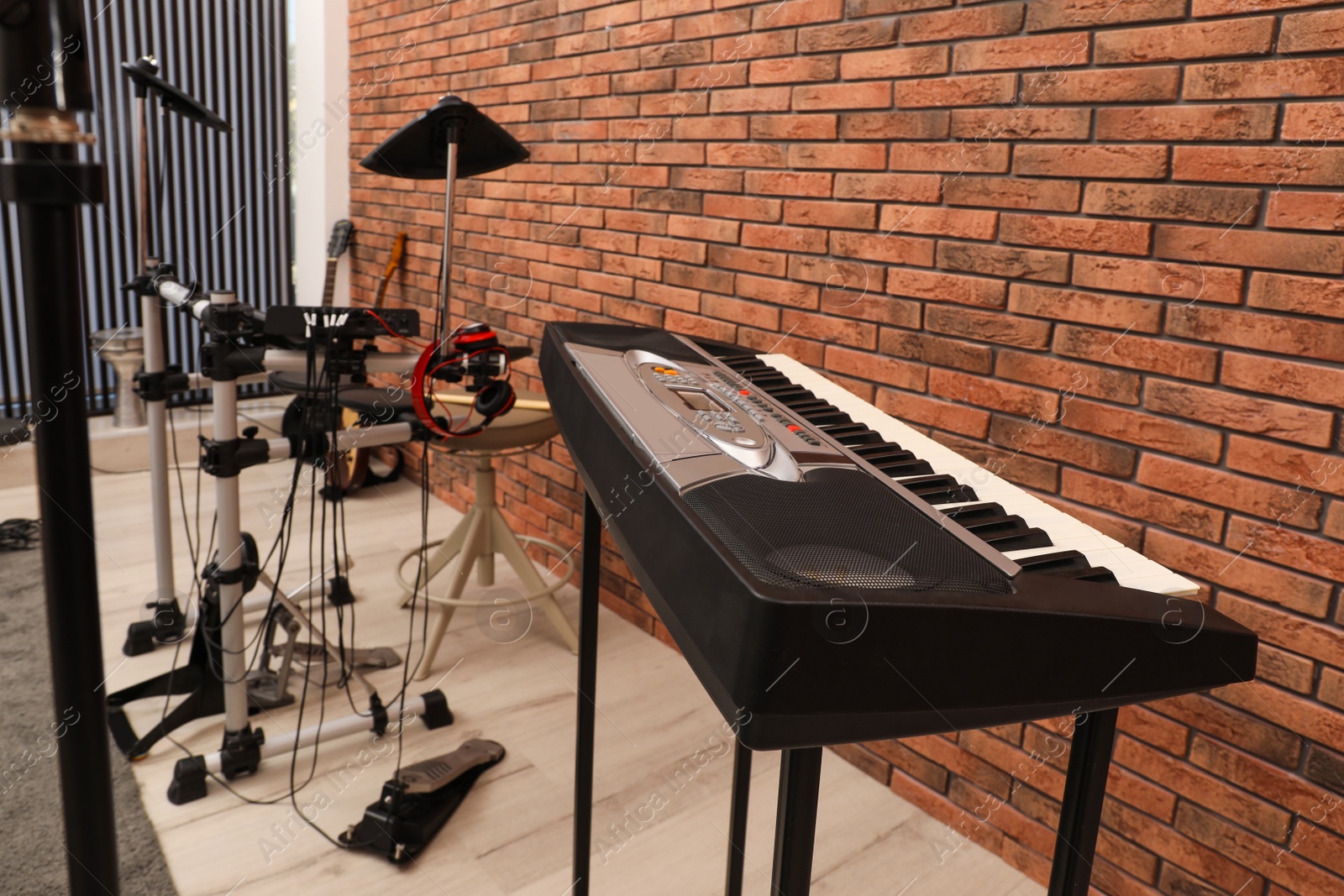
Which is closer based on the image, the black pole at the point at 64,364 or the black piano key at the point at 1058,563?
the black pole at the point at 64,364

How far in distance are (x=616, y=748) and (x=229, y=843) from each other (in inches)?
31.6

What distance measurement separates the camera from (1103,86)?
154 cm

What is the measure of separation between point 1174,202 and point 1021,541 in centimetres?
89

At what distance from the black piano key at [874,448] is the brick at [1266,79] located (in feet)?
2.66

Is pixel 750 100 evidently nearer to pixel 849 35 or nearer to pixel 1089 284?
pixel 849 35

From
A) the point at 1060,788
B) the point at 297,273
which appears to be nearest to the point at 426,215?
the point at 297,273

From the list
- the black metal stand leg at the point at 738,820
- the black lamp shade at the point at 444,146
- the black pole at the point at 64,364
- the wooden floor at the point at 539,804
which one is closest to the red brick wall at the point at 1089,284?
the wooden floor at the point at 539,804

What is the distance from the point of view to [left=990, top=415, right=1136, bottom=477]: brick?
161 centimetres

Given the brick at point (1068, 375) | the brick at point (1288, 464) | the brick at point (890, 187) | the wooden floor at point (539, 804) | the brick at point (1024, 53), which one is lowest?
the wooden floor at point (539, 804)

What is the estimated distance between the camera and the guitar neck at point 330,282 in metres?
4.03

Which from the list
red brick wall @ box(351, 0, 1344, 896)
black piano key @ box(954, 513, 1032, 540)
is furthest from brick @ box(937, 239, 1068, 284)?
black piano key @ box(954, 513, 1032, 540)

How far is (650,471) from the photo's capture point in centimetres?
84

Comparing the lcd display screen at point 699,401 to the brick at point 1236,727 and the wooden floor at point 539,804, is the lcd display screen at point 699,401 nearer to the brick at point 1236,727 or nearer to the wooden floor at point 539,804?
the brick at point 1236,727

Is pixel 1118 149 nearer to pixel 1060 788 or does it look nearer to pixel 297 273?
pixel 1060 788
